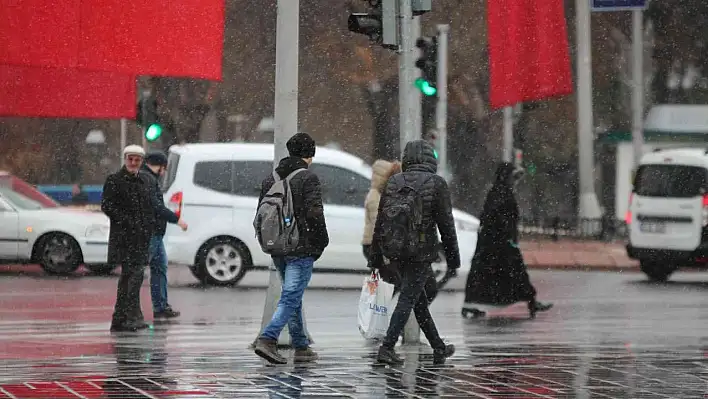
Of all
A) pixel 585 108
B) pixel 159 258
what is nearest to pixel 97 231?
pixel 159 258

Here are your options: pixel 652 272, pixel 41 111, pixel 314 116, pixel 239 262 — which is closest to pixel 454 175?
pixel 314 116

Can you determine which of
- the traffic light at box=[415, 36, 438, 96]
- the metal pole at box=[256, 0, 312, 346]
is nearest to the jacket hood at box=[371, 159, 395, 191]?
the traffic light at box=[415, 36, 438, 96]

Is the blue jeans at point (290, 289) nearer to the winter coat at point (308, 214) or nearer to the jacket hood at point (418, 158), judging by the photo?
the winter coat at point (308, 214)

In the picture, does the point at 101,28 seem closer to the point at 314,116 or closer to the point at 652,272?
the point at 652,272

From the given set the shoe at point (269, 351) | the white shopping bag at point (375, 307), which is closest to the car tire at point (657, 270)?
the white shopping bag at point (375, 307)

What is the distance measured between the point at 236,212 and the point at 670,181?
22.9 feet

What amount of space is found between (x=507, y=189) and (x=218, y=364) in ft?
19.1

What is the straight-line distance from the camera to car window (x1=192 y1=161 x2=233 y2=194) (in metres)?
21.8

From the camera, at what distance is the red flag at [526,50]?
55.6 ft

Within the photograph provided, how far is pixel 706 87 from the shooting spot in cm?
4753

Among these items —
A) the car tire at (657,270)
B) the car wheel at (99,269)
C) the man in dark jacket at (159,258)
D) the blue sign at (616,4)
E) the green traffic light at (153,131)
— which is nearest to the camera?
the man in dark jacket at (159,258)

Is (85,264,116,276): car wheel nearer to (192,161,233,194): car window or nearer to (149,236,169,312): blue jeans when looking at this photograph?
(192,161,233,194): car window

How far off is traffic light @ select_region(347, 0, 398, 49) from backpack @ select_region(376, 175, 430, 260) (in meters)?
2.27

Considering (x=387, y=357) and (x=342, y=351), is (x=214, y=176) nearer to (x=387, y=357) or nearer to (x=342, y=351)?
(x=342, y=351)
